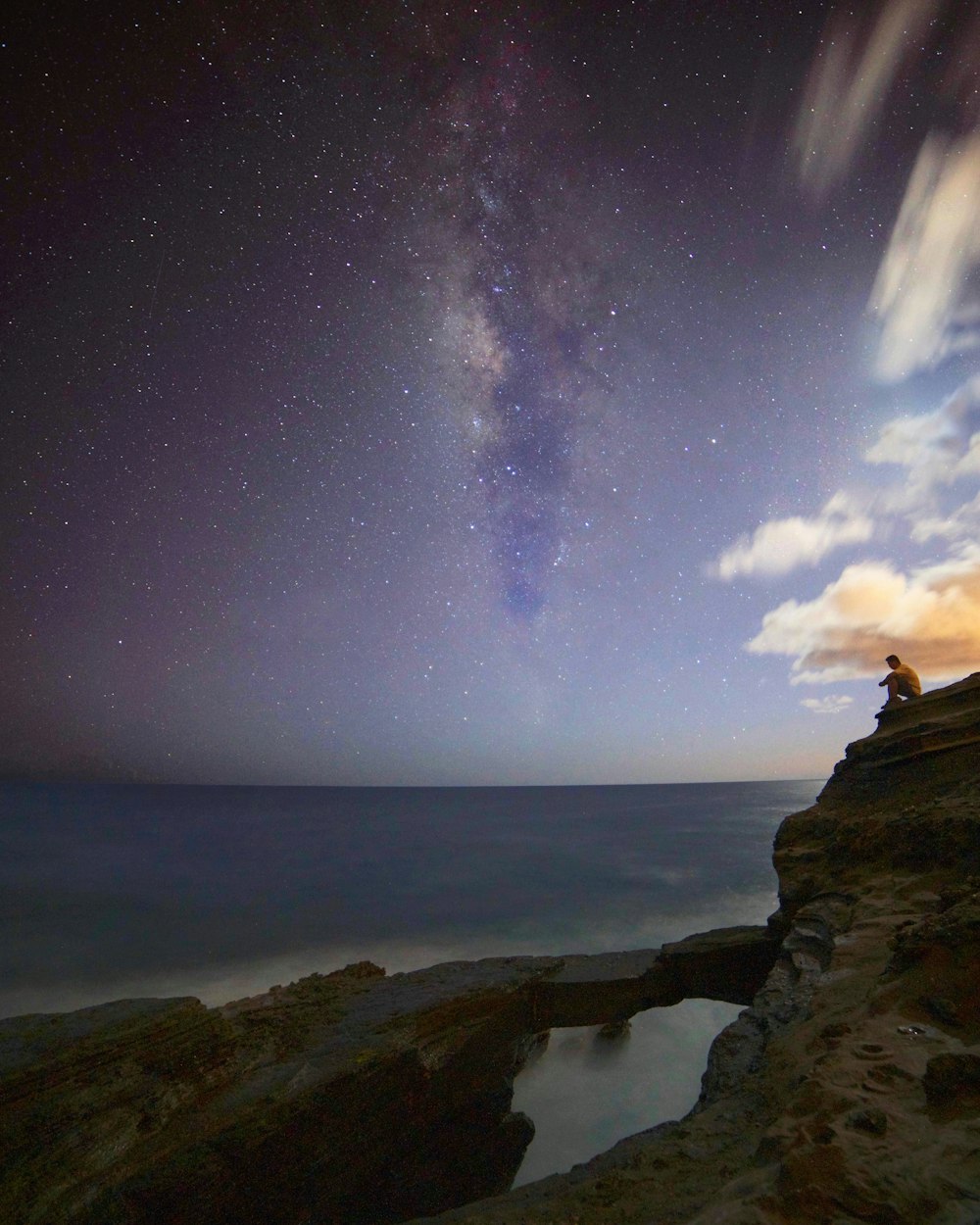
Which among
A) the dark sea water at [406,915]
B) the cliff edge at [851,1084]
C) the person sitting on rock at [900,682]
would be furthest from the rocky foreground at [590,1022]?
the dark sea water at [406,915]

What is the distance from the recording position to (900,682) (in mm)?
13781

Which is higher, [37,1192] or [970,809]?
[970,809]

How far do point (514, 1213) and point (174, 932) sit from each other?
28.2 m

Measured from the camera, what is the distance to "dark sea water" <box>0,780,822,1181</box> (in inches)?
604

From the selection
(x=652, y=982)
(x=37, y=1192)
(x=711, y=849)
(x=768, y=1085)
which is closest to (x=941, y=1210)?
(x=768, y=1085)

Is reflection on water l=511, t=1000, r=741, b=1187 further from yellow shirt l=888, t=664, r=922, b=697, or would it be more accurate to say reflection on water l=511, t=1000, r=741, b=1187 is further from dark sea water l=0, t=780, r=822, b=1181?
yellow shirt l=888, t=664, r=922, b=697

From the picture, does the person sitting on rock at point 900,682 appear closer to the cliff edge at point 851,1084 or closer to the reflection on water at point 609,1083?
the cliff edge at point 851,1084

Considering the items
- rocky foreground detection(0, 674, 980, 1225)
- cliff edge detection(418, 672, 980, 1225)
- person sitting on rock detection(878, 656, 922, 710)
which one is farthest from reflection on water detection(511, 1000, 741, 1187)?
person sitting on rock detection(878, 656, 922, 710)

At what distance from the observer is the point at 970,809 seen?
8.70m

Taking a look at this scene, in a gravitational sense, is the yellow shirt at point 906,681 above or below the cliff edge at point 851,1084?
above

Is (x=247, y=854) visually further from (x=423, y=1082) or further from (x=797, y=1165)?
(x=797, y=1165)

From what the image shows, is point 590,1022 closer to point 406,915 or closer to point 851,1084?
point 851,1084

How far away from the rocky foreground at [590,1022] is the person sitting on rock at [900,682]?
5.08ft

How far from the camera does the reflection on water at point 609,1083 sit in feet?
41.6
